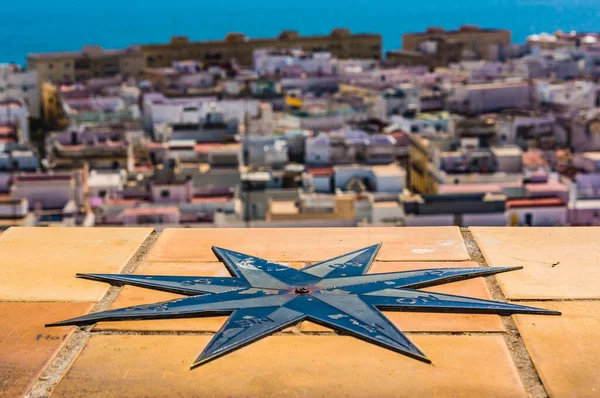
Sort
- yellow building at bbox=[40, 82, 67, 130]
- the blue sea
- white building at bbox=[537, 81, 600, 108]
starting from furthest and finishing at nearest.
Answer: the blue sea → yellow building at bbox=[40, 82, 67, 130] → white building at bbox=[537, 81, 600, 108]

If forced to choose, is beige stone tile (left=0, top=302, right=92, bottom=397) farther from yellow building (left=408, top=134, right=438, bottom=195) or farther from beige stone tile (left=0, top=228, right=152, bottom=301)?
yellow building (left=408, top=134, right=438, bottom=195)

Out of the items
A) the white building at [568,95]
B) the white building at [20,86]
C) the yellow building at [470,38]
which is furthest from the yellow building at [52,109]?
the yellow building at [470,38]

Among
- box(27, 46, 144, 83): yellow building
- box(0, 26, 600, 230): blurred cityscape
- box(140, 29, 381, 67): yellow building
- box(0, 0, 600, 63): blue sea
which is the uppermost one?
box(0, 0, 600, 63): blue sea

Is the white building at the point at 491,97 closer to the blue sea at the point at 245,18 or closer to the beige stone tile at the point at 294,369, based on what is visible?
the beige stone tile at the point at 294,369

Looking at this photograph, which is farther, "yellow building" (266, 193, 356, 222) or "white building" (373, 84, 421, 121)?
"white building" (373, 84, 421, 121)

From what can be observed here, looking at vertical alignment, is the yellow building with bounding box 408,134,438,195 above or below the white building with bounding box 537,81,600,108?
below

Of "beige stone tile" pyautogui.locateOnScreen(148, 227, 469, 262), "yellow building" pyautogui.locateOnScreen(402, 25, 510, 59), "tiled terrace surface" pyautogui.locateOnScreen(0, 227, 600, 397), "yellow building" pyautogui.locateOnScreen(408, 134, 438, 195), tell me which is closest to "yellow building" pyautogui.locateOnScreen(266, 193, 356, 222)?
"yellow building" pyautogui.locateOnScreen(408, 134, 438, 195)

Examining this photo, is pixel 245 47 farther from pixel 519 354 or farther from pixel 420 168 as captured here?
pixel 519 354

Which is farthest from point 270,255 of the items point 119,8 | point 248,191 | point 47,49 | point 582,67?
point 119,8
